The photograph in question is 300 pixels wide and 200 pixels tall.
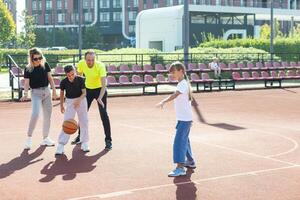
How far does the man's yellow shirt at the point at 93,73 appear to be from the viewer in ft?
35.7

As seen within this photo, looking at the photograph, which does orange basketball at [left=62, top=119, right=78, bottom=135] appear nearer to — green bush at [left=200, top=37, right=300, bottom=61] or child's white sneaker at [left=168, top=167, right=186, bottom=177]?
child's white sneaker at [left=168, top=167, right=186, bottom=177]

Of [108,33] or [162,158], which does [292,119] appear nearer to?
[162,158]

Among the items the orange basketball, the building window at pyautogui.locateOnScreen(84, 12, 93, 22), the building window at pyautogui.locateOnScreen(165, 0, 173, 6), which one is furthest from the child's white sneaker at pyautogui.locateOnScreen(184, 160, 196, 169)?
the building window at pyautogui.locateOnScreen(84, 12, 93, 22)

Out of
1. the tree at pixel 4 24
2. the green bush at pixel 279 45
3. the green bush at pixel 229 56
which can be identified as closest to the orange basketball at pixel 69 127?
the green bush at pixel 229 56

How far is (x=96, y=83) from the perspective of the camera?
11016 mm

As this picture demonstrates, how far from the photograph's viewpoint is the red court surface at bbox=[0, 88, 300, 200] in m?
7.53

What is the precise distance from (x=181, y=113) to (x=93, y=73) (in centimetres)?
302

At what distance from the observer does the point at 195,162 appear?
944 cm

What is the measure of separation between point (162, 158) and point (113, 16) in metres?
102

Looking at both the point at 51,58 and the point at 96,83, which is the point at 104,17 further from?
the point at 96,83

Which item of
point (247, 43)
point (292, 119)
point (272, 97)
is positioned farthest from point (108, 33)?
point (292, 119)

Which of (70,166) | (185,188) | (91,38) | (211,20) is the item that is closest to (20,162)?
(70,166)

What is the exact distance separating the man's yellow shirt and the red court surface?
1199mm

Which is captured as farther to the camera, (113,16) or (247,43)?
(113,16)
